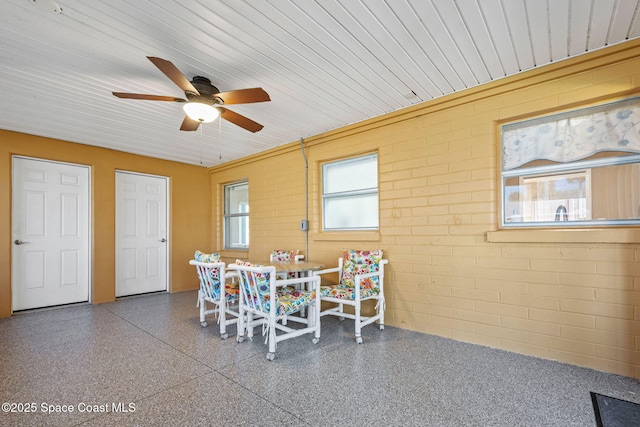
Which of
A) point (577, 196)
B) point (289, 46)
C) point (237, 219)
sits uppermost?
point (289, 46)

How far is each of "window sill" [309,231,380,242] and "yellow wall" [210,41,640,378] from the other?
0.02 meters

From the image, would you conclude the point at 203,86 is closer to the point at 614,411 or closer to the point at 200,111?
the point at 200,111

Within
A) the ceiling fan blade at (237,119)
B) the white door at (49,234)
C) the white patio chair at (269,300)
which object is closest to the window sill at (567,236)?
the white patio chair at (269,300)

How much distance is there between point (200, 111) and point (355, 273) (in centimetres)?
242

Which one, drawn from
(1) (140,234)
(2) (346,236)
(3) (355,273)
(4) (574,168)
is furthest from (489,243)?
(1) (140,234)

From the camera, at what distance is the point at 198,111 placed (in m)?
2.66

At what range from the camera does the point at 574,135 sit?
8.79 ft

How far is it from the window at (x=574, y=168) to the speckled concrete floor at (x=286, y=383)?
4.19 ft

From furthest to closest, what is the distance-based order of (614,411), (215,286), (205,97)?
1. (215,286)
2. (205,97)
3. (614,411)

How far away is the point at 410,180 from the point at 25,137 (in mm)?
5208

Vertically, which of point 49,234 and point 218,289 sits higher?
point 49,234

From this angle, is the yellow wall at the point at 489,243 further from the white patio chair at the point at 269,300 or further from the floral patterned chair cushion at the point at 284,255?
the white patio chair at the point at 269,300

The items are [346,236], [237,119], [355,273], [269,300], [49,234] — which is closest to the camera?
[269,300]

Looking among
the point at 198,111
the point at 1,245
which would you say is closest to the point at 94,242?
the point at 1,245
